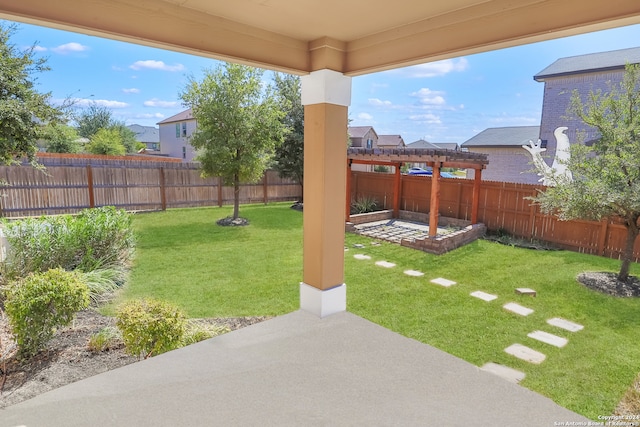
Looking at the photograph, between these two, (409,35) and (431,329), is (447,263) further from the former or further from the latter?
(409,35)

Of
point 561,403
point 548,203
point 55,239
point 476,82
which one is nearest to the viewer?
point 561,403

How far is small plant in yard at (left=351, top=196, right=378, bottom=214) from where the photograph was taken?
11.5m

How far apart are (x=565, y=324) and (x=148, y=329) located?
464 centimetres

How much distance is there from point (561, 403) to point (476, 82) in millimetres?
35581

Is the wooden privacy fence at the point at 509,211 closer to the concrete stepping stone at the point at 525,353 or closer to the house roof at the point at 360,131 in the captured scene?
the concrete stepping stone at the point at 525,353

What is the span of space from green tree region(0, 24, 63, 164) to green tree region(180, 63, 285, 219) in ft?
15.3

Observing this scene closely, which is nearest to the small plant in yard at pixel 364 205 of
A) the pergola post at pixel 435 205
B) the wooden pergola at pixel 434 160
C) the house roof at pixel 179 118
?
the wooden pergola at pixel 434 160

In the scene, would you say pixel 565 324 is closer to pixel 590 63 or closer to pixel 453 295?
pixel 453 295

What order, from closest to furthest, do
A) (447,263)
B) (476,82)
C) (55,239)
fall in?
(55,239) < (447,263) < (476,82)

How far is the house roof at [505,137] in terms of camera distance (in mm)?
17969

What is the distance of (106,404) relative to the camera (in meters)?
2.28

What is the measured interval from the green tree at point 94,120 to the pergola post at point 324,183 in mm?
31547

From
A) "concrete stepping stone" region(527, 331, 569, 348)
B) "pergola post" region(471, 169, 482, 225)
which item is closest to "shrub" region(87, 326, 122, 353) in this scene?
"concrete stepping stone" region(527, 331, 569, 348)

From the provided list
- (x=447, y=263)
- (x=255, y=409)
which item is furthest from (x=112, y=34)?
(x=447, y=263)
